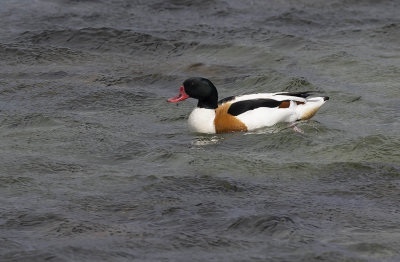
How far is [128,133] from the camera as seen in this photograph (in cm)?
1202

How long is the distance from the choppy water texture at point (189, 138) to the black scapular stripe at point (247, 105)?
0.31 meters

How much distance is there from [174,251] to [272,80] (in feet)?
22.5

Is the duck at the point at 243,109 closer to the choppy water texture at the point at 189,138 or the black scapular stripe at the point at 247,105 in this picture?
the black scapular stripe at the point at 247,105

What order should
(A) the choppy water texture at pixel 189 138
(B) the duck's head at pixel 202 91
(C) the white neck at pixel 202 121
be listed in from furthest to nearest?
1. (B) the duck's head at pixel 202 91
2. (C) the white neck at pixel 202 121
3. (A) the choppy water texture at pixel 189 138

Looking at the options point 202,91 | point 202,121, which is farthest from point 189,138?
point 202,91

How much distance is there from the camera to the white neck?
12234 millimetres

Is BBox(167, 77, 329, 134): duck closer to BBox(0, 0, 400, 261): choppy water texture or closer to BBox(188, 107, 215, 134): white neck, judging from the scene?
BBox(188, 107, 215, 134): white neck

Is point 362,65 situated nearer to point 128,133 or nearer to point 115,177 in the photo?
point 128,133

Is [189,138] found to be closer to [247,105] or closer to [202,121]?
[202,121]

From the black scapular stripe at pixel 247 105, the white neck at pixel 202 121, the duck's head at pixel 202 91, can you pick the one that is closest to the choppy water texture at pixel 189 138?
the white neck at pixel 202 121

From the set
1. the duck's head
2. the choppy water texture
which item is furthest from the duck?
the choppy water texture

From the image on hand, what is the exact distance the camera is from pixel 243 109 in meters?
12.2

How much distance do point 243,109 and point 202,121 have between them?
0.53 m

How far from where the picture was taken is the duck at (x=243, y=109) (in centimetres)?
1227
